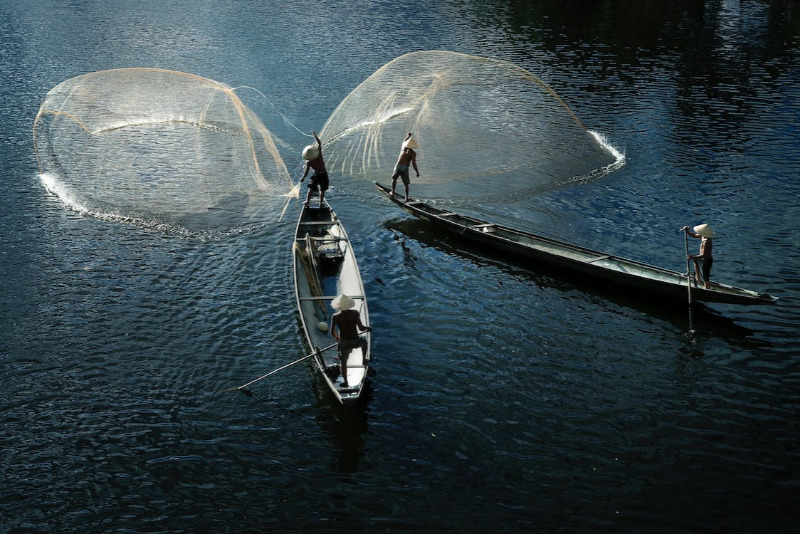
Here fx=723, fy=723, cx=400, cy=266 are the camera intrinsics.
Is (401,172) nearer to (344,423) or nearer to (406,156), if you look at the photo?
(406,156)

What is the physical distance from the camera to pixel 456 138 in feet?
93.7

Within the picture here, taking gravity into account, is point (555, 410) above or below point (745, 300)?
below

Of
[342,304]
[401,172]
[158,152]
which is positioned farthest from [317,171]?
[158,152]

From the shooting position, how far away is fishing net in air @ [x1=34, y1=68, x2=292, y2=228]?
22562 mm

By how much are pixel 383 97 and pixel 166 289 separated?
40.3 feet

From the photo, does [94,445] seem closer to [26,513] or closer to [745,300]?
[26,513]

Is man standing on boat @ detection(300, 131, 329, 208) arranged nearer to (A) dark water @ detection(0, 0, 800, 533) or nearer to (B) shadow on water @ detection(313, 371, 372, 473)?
(A) dark water @ detection(0, 0, 800, 533)

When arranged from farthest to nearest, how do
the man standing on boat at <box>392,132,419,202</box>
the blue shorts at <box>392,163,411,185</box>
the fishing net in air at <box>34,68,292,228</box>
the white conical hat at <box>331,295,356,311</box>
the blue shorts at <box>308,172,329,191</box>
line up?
the fishing net in air at <box>34,68,292,228</box>, the blue shorts at <box>392,163,411,185</box>, the man standing on boat at <box>392,132,419,202</box>, the blue shorts at <box>308,172,329,191</box>, the white conical hat at <box>331,295,356,311</box>

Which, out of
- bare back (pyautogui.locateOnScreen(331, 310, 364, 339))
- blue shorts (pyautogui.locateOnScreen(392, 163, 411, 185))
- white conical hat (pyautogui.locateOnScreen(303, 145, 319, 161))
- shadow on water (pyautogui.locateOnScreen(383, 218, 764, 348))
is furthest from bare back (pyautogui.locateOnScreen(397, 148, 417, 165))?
bare back (pyautogui.locateOnScreen(331, 310, 364, 339))

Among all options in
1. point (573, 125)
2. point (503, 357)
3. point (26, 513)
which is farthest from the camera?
point (573, 125)

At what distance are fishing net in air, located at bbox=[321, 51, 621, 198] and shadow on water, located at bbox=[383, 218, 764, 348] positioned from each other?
2.71 m

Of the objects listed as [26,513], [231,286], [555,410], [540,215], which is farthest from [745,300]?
[26,513]

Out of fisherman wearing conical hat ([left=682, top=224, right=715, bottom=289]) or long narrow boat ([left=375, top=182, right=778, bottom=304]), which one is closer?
long narrow boat ([left=375, top=182, right=778, bottom=304])

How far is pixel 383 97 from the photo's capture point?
26828 mm
